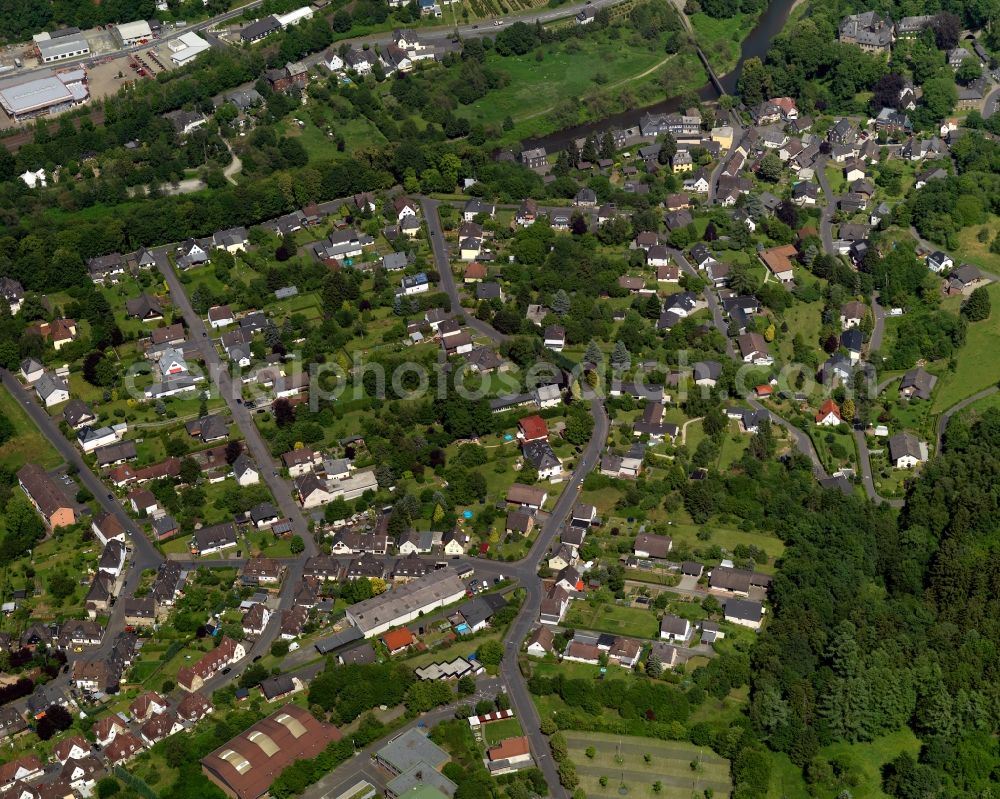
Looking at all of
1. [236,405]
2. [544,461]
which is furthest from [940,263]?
[236,405]

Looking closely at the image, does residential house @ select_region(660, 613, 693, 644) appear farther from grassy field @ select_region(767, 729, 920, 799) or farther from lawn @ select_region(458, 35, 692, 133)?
lawn @ select_region(458, 35, 692, 133)

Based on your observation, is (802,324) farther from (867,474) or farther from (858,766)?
(858,766)

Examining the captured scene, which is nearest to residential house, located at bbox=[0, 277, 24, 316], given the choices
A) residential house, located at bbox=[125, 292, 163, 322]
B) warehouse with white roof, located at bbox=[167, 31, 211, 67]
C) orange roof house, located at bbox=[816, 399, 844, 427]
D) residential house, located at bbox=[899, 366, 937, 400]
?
residential house, located at bbox=[125, 292, 163, 322]

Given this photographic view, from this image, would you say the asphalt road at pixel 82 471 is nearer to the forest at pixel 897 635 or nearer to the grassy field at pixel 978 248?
the forest at pixel 897 635

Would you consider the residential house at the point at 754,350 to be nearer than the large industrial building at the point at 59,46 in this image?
Yes

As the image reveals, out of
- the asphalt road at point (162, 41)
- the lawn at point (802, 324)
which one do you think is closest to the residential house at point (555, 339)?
the lawn at point (802, 324)

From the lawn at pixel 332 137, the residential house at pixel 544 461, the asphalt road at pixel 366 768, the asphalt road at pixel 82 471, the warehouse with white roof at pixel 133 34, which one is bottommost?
the asphalt road at pixel 366 768

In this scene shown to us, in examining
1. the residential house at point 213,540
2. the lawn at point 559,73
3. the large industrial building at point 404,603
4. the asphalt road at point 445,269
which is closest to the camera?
the large industrial building at point 404,603
